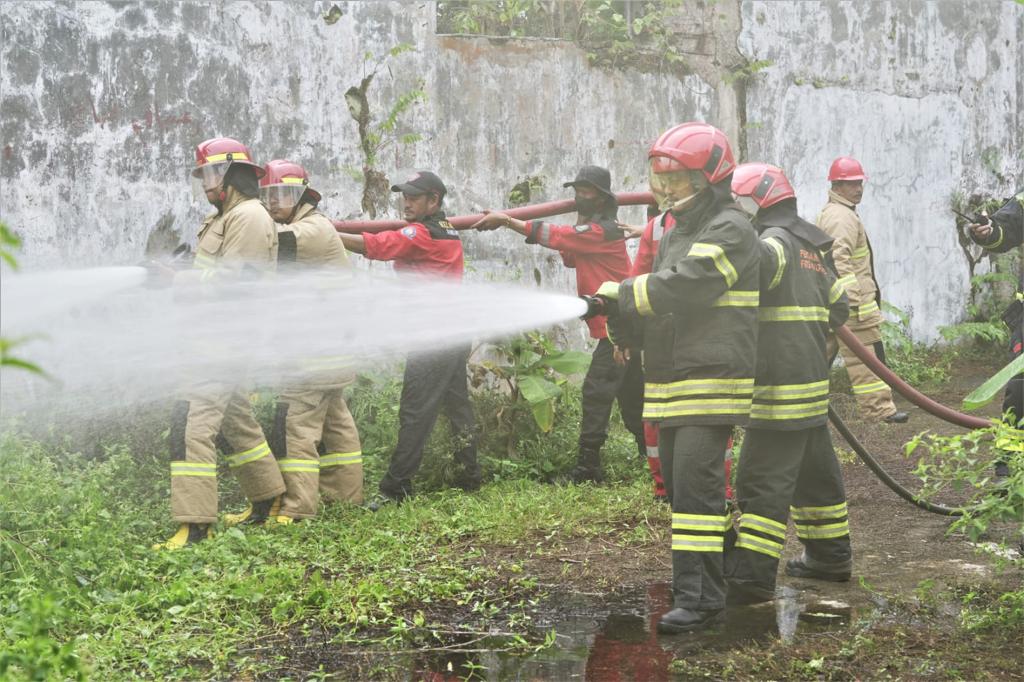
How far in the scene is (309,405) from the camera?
6.85 m

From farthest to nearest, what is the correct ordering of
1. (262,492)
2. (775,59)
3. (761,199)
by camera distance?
1. (775,59)
2. (262,492)
3. (761,199)

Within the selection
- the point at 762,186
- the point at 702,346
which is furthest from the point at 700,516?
the point at 762,186

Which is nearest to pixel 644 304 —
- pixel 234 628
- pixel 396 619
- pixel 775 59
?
pixel 396 619

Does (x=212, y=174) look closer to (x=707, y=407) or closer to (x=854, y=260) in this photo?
(x=707, y=407)

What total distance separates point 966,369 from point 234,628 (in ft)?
30.8

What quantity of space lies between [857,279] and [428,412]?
4.42 meters

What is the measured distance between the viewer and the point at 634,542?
6172 mm

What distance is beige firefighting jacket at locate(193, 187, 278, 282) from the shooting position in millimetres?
6340

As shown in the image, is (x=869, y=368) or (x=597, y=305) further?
(x=869, y=368)

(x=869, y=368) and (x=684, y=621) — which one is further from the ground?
(x=869, y=368)

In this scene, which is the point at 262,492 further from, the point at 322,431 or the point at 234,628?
the point at 234,628

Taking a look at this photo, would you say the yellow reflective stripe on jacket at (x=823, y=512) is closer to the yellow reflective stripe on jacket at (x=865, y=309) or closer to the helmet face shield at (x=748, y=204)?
the helmet face shield at (x=748, y=204)

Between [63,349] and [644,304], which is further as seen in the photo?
[63,349]

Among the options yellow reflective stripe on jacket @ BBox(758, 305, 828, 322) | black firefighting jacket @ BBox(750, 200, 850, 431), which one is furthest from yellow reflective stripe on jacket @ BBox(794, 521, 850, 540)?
yellow reflective stripe on jacket @ BBox(758, 305, 828, 322)
